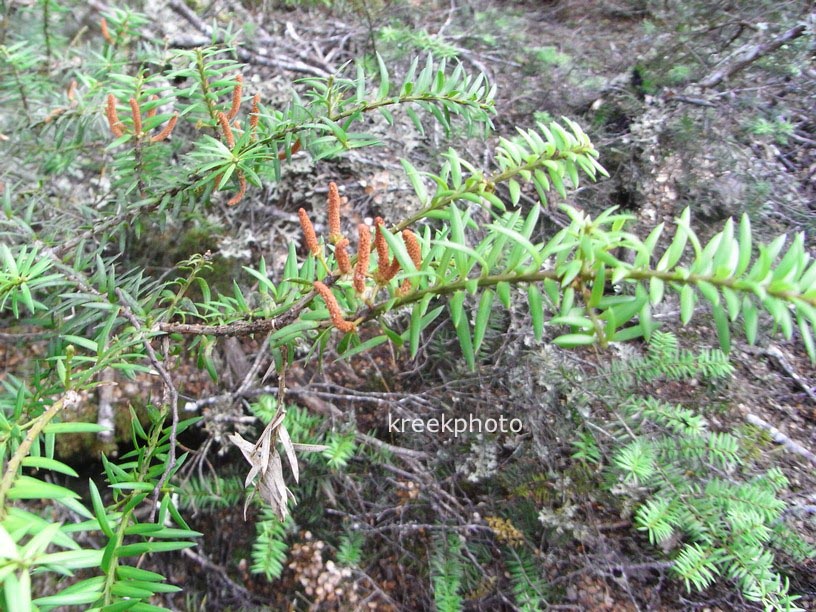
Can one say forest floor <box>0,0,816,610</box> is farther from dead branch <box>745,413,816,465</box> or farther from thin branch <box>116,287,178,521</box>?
thin branch <box>116,287,178,521</box>

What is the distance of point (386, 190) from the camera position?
7.66 feet

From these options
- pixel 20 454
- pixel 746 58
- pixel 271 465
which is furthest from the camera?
pixel 746 58

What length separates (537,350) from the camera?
189 cm

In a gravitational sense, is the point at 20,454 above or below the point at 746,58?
below

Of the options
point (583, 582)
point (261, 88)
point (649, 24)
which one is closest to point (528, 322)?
point (583, 582)

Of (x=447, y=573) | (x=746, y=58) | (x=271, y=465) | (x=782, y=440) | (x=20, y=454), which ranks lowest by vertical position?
(x=447, y=573)

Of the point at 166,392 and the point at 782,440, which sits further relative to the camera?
the point at 782,440

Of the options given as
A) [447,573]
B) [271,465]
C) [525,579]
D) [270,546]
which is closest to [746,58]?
[525,579]

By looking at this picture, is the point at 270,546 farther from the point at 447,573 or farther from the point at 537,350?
the point at 537,350

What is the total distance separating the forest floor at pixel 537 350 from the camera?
1828 mm

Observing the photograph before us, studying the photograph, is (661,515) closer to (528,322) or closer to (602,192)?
(528,322)

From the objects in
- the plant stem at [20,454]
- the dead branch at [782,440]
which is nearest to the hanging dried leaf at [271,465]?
the plant stem at [20,454]

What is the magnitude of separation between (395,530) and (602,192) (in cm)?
176

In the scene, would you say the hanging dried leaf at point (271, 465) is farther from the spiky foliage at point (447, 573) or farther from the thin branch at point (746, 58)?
the thin branch at point (746, 58)
